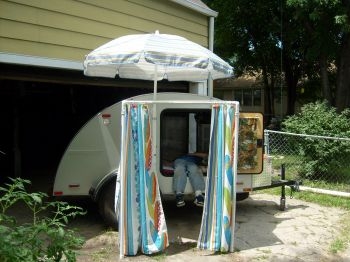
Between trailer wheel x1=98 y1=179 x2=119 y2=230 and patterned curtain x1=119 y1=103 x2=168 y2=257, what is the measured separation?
0.97 meters

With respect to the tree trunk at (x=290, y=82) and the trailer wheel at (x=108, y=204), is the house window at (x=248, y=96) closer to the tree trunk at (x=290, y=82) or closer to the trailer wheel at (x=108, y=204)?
the tree trunk at (x=290, y=82)

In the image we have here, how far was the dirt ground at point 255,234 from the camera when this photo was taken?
5.32 m

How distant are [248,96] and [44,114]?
74.7ft

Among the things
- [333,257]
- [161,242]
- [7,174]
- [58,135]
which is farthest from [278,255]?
[58,135]

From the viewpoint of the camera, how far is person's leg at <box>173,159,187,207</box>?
6.07 m

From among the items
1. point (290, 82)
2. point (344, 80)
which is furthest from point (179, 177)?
point (290, 82)

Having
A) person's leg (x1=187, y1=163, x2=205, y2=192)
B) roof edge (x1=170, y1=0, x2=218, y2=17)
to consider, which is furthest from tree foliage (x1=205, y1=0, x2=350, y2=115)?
person's leg (x1=187, y1=163, x2=205, y2=192)

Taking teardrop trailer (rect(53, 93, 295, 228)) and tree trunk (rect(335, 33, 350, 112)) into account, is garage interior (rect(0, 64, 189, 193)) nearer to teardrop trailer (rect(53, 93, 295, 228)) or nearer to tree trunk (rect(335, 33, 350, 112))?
teardrop trailer (rect(53, 93, 295, 228))

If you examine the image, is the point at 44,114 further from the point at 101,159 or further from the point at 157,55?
the point at 157,55

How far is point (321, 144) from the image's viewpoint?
942 cm

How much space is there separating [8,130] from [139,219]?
8554 millimetres

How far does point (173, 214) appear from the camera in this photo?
7.16 m

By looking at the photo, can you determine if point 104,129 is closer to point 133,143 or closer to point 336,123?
point 133,143

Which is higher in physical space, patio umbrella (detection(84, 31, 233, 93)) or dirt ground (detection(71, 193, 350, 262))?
patio umbrella (detection(84, 31, 233, 93))
